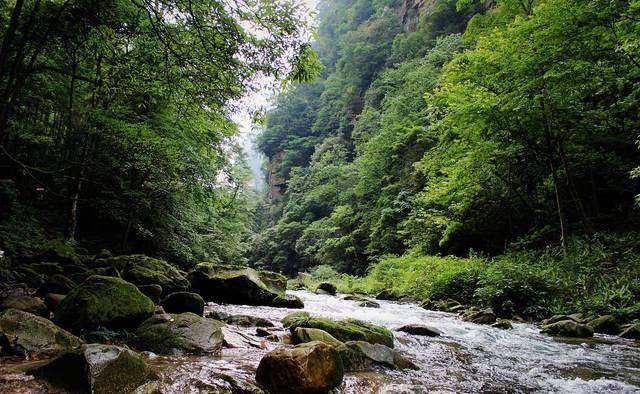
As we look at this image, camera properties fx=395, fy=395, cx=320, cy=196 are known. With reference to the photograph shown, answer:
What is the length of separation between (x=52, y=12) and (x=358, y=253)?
2528cm

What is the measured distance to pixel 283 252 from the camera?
134 feet

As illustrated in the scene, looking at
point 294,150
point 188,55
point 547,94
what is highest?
point 294,150

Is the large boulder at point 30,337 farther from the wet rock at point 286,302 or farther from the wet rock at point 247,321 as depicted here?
the wet rock at point 286,302

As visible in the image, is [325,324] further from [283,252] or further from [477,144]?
[283,252]

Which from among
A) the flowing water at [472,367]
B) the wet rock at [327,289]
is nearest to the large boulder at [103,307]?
the flowing water at [472,367]

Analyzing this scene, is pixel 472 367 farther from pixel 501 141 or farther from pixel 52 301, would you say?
pixel 501 141

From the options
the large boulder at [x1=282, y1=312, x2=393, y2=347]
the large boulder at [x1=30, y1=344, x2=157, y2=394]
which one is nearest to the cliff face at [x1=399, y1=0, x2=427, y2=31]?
the large boulder at [x1=282, y1=312, x2=393, y2=347]

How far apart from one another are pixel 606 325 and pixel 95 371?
863cm

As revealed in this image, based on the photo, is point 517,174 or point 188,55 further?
point 517,174

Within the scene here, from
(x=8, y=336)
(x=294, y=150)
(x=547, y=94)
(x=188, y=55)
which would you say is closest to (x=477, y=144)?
(x=547, y=94)

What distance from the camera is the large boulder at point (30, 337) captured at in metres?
3.84

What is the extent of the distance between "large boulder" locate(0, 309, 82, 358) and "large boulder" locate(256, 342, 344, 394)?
2128 millimetres

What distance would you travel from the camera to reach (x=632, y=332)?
7098mm

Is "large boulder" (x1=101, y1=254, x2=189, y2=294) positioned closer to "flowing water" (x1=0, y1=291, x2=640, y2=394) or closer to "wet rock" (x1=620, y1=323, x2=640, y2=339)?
"flowing water" (x1=0, y1=291, x2=640, y2=394)
